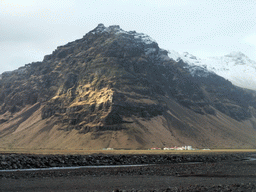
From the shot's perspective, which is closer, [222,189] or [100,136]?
[222,189]

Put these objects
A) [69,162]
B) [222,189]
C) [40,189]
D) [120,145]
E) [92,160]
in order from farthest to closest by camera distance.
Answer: [120,145] → [92,160] → [69,162] → [40,189] → [222,189]

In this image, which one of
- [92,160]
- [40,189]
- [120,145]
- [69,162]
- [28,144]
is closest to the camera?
[40,189]

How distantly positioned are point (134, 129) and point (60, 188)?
167728 mm

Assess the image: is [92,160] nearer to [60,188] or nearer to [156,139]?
[60,188]

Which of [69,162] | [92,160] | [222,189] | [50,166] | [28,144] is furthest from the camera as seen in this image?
[28,144]

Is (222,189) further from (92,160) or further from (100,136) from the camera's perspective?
(100,136)

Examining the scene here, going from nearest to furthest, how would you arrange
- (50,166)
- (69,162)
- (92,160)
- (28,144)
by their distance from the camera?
(50,166) → (69,162) → (92,160) → (28,144)

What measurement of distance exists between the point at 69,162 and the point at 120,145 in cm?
11579

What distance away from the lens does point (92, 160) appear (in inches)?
2429

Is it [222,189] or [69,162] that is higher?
[222,189]

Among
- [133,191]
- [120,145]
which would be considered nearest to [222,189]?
[133,191]

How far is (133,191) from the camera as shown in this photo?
23250 millimetres

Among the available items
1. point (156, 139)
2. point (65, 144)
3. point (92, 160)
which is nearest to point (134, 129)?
point (156, 139)

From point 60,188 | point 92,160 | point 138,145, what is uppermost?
point 60,188
